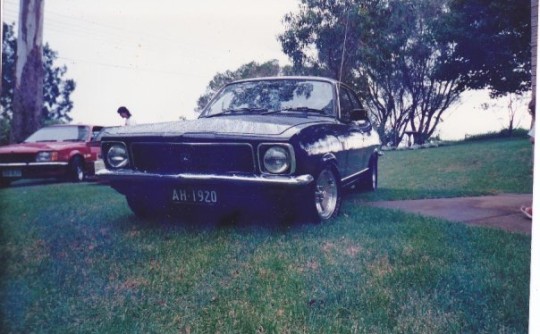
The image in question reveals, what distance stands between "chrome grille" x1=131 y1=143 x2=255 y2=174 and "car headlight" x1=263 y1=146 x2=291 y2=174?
Answer: 10 centimetres

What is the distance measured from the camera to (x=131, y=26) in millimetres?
2271

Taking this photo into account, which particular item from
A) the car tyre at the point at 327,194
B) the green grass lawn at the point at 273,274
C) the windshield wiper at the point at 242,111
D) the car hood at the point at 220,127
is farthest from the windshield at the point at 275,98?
the green grass lawn at the point at 273,274

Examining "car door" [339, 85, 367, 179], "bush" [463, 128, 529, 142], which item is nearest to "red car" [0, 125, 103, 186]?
"car door" [339, 85, 367, 179]

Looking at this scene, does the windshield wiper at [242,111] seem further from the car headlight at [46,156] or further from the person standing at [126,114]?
the car headlight at [46,156]

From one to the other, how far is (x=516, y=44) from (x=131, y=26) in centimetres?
214

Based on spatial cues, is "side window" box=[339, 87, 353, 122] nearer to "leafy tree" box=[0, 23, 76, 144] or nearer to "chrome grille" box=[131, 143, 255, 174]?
"chrome grille" box=[131, 143, 255, 174]

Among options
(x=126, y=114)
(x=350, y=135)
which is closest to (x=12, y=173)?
(x=126, y=114)

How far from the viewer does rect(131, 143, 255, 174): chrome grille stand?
2574mm

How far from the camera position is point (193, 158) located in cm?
265

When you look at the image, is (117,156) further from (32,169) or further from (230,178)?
(32,169)

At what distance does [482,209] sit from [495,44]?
1.39m

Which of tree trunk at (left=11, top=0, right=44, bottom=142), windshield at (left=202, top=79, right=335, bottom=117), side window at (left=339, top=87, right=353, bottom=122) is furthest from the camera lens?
side window at (left=339, top=87, right=353, bottom=122)

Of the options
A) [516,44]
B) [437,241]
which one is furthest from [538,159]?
[437,241]

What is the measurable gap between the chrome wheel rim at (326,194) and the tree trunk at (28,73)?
6.88 feet
